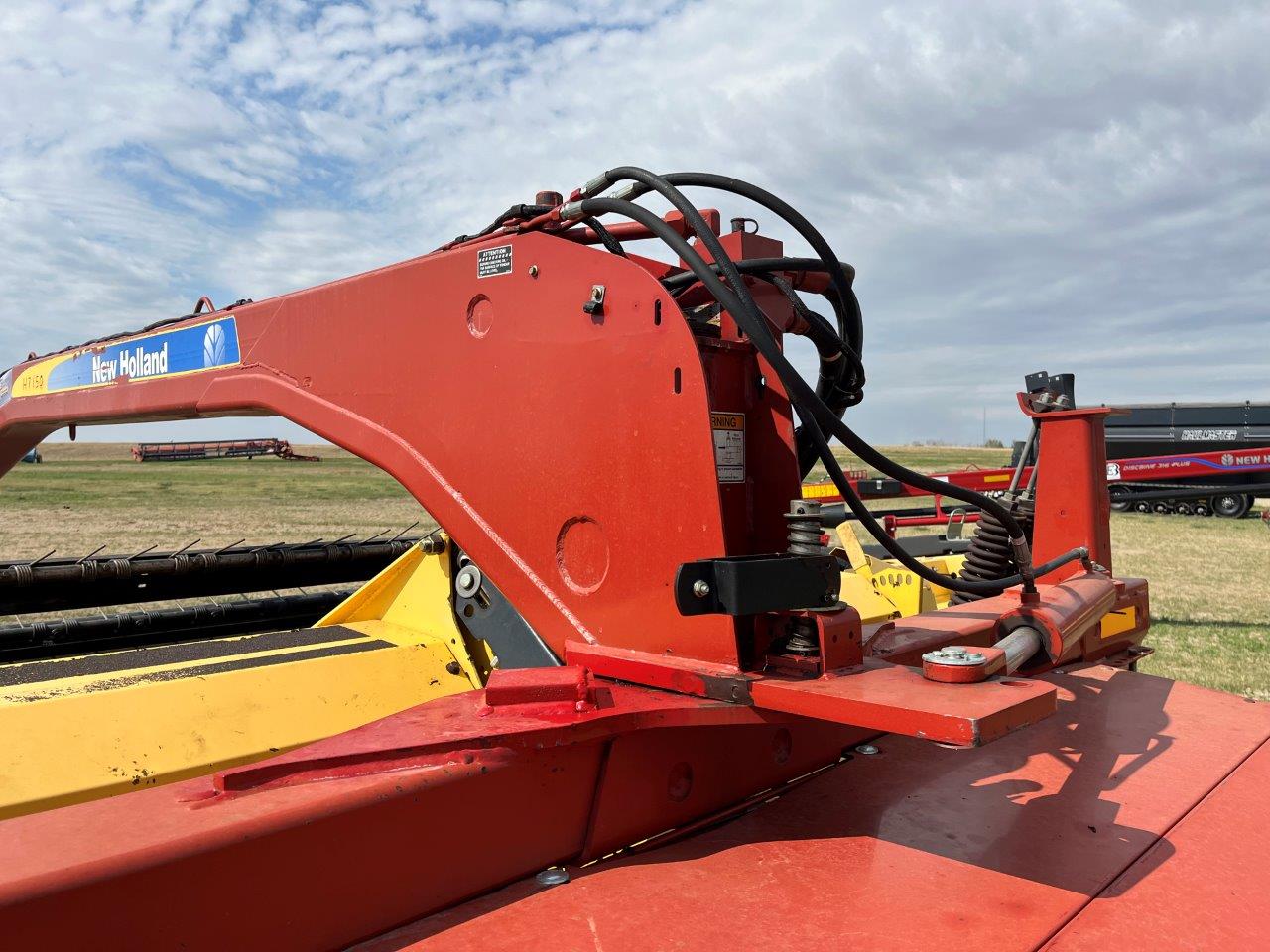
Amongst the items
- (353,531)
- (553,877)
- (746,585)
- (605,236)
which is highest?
(605,236)

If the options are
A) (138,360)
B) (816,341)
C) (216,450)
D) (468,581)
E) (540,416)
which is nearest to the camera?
(540,416)

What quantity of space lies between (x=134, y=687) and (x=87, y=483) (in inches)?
1171

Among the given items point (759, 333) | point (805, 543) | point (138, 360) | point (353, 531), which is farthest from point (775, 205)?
point (353, 531)

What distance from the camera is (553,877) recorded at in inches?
71.0

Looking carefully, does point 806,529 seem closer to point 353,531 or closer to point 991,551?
point 991,551

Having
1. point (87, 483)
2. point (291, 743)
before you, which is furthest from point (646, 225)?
point (87, 483)

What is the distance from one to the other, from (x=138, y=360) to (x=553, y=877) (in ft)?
8.81

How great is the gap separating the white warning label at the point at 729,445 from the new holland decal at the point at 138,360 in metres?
1.75

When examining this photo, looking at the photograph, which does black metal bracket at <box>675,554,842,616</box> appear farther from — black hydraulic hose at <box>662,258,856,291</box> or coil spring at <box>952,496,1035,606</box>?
coil spring at <box>952,496,1035,606</box>

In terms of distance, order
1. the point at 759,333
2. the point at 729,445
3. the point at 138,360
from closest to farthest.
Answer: the point at 759,333 < the point at 729,445 < the point at 138,360

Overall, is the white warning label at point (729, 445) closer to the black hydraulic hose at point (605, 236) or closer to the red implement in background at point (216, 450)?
the black hydraulic hose at point (605, 236)

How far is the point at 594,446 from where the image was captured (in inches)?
82.7

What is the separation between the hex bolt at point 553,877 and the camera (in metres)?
1.78

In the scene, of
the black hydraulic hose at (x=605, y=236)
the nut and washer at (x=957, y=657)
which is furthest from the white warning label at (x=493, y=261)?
the nut and washer at (x=957, y=657)
